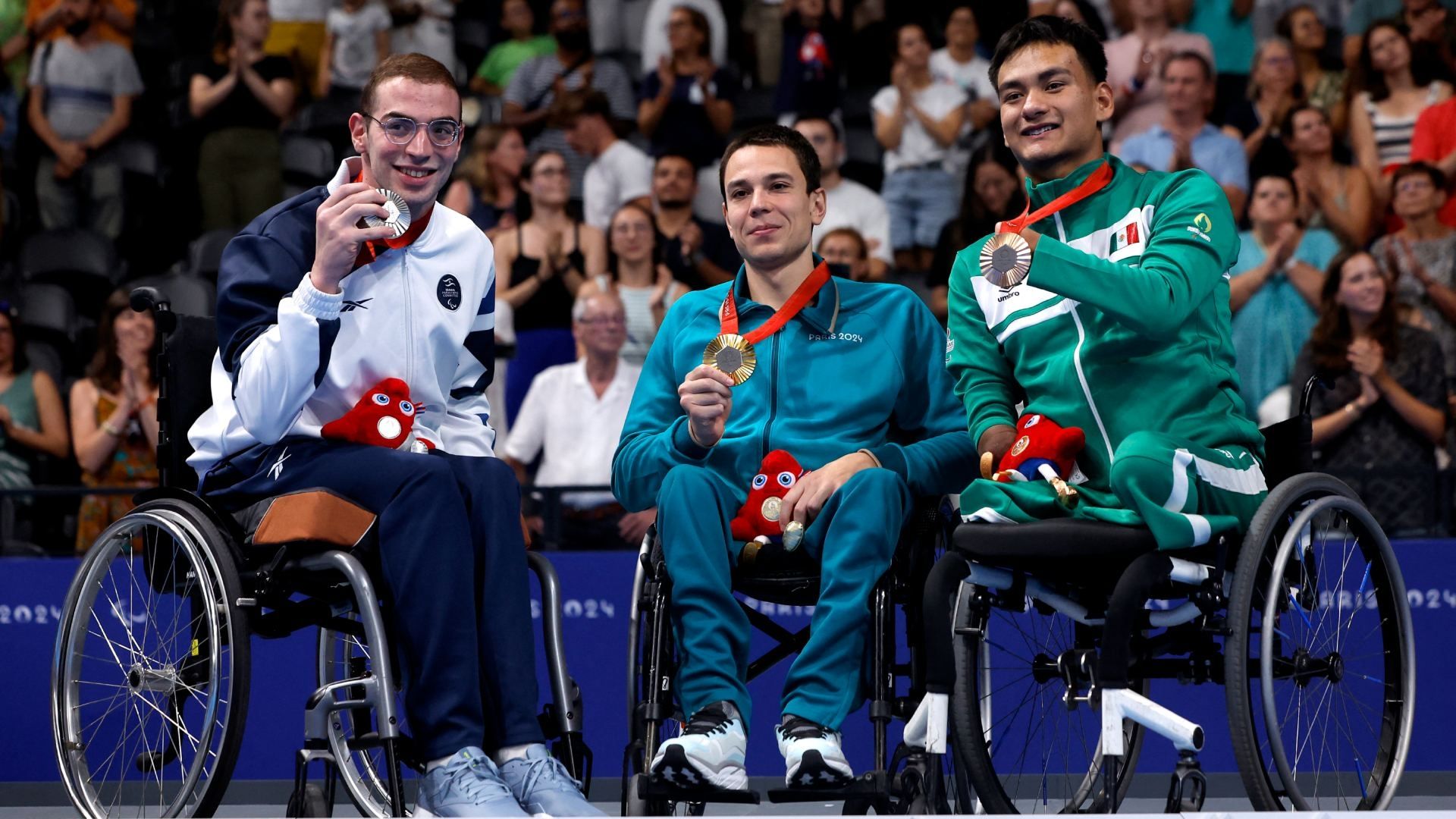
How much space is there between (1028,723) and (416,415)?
1.68m

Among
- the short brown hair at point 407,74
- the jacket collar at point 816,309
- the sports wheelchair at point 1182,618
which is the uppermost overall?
the short brown hair at point 407,74

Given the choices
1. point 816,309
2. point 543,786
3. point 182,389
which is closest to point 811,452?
point 816,309

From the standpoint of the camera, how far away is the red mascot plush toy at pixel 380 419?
2877 mm

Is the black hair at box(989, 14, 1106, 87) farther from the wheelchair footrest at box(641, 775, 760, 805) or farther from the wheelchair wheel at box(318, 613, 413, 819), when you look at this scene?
the wheelchair wheel at box(318, 613, 413, 819)

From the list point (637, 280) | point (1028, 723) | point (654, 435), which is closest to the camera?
point (654, 435)

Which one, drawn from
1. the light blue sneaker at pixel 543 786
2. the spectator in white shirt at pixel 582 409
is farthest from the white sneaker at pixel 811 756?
the spectator in white shirt at pixel 582 409

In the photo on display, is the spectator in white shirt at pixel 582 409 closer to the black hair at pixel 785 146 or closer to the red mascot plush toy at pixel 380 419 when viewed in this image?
the black hair at pixel 785 146

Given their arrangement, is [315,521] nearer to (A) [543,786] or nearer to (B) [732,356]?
(A) [543,786]

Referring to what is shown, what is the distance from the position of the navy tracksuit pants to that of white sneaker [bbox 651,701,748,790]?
0.27 metres

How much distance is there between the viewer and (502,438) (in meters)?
5.93

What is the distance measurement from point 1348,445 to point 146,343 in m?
4.11

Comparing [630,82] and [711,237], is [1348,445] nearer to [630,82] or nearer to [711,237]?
[711,237]

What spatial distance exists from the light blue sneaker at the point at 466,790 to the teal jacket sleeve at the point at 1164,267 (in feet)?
3.91

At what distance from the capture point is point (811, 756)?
262 cm
